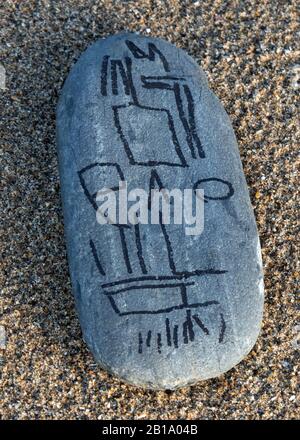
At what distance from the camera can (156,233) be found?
2.77 meters

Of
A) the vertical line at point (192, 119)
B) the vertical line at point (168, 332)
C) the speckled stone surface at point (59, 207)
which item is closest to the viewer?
the vertical line at point (168, 332)

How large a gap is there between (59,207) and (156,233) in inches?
19.0

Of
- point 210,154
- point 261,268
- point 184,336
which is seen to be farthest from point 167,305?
point 210,154

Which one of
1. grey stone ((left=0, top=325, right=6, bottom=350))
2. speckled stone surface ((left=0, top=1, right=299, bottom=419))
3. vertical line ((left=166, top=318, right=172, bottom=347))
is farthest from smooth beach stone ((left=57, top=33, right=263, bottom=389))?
grey stone ((left=0, top=325, right=6, bottom=350))

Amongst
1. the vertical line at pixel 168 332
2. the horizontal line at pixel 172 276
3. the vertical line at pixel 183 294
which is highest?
the horizontal line at pixel 172 276

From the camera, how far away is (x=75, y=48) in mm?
3377

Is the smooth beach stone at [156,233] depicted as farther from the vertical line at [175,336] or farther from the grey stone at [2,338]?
the grey stone at [2,338]

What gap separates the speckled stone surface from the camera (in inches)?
109

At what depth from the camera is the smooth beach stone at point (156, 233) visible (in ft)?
8.70

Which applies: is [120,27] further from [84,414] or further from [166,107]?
[84,414]

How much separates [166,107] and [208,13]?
794 millimetres

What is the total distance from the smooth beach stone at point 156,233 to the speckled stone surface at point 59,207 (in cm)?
16

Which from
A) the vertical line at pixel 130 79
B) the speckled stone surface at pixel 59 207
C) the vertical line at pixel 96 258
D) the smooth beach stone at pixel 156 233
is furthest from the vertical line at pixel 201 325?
the vertical line at pixel 130 79

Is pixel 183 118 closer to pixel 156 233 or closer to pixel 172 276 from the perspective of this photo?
pixel 156 233
